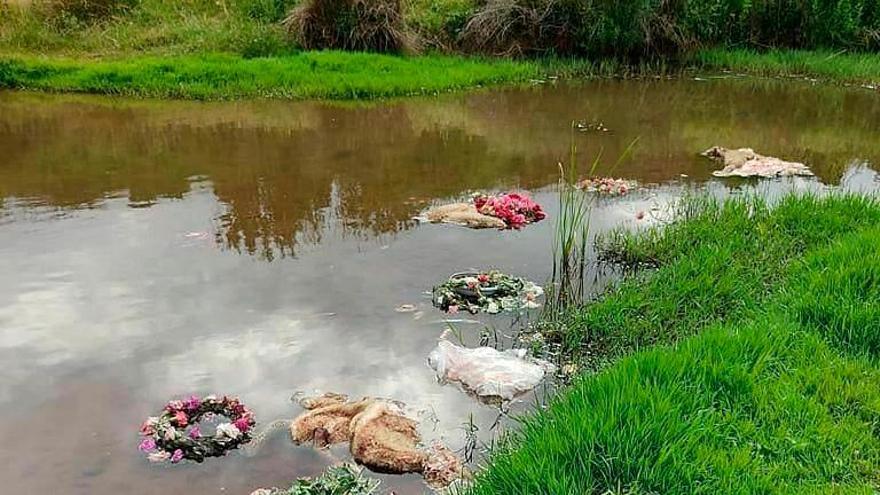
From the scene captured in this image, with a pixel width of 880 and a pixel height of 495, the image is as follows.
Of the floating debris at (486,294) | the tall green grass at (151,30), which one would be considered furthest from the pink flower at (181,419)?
the tall green grass at (151,30)

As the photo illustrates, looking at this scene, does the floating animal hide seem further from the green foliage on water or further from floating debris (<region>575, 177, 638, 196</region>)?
the green foliage on water

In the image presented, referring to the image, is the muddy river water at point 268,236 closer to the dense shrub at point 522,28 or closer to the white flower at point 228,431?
the white flower at point 228,431

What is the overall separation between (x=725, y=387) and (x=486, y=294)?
76.7 inches

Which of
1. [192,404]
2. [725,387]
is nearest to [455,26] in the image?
[192,404]

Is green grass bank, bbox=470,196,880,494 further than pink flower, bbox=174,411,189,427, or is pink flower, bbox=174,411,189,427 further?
pink flower, bbox=174,411,189,427

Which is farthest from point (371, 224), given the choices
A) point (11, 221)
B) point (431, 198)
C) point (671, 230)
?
point (11, 221)

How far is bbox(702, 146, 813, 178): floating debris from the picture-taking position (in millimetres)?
7916

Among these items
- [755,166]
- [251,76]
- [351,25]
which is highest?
[351,25]

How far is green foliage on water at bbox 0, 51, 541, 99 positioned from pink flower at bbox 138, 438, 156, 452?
833 cm

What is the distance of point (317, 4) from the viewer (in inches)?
542

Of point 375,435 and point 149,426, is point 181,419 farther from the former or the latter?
point 375,435

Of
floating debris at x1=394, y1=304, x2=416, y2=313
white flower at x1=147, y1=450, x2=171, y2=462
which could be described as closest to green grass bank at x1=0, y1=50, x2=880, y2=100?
floating debris at x1=394, y1=304, x2=416, y2=313

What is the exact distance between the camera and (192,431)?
3.49 m

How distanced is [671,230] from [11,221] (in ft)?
17.8
